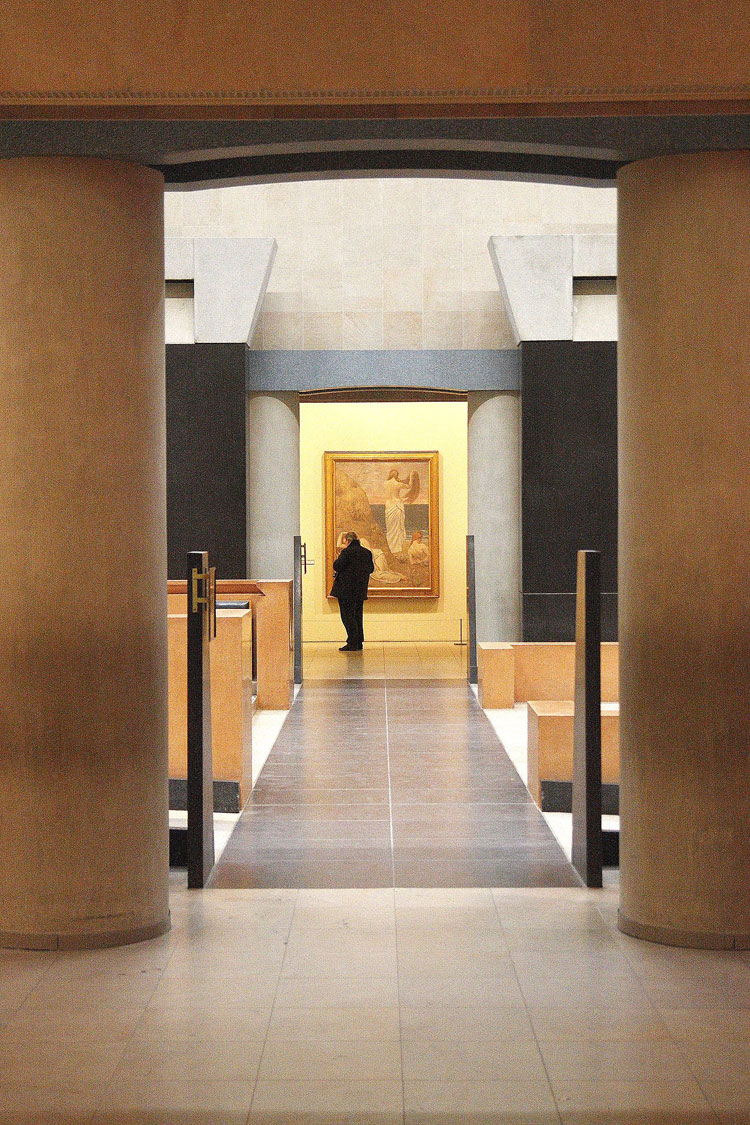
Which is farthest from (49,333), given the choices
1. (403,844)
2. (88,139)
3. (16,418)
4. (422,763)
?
(422,763)

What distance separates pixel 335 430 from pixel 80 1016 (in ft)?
49.7

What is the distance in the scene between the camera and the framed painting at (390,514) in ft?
62.2

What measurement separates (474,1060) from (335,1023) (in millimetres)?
552

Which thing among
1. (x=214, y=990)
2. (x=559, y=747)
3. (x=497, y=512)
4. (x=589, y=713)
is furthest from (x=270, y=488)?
(x=214, y=990)

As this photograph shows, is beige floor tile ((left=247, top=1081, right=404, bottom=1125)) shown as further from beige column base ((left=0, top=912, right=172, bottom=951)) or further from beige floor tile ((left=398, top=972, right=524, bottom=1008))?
beige column base ((left=0, top=912, right=172, bottom=951))

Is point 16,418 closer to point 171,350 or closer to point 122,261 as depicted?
point 122,261

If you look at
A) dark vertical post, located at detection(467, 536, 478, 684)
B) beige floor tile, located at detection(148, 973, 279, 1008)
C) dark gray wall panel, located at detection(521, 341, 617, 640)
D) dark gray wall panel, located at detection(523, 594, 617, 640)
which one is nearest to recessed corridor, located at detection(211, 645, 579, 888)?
dark vertical post, located at detection(467, 536, 478, 684)

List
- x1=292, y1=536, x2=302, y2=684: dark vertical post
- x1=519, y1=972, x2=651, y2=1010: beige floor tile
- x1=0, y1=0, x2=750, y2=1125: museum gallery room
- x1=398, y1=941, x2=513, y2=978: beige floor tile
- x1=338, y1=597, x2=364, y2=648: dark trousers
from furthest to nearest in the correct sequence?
x1=338, y1=597, x2=364, y2=648: dark trousers → x1=292, y1=536, x2=302, y2=684: dark vertical post → x1=398, y1=941, x2=513, y2=978: beige floor tile → x1=519, y1=972, x2=651, y2=1010: beige floor tile → x1=0, y1=0, x2=750, y2=1125: museum gallery room

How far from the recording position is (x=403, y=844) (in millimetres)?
6965

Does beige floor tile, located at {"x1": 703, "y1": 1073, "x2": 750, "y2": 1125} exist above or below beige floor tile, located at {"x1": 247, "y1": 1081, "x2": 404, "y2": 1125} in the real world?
below

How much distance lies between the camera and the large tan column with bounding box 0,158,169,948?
5.01 m

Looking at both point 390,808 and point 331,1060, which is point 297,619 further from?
point 331,1060

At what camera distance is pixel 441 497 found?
19.1 m

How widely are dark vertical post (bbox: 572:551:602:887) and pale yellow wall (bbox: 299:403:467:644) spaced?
500 inches
